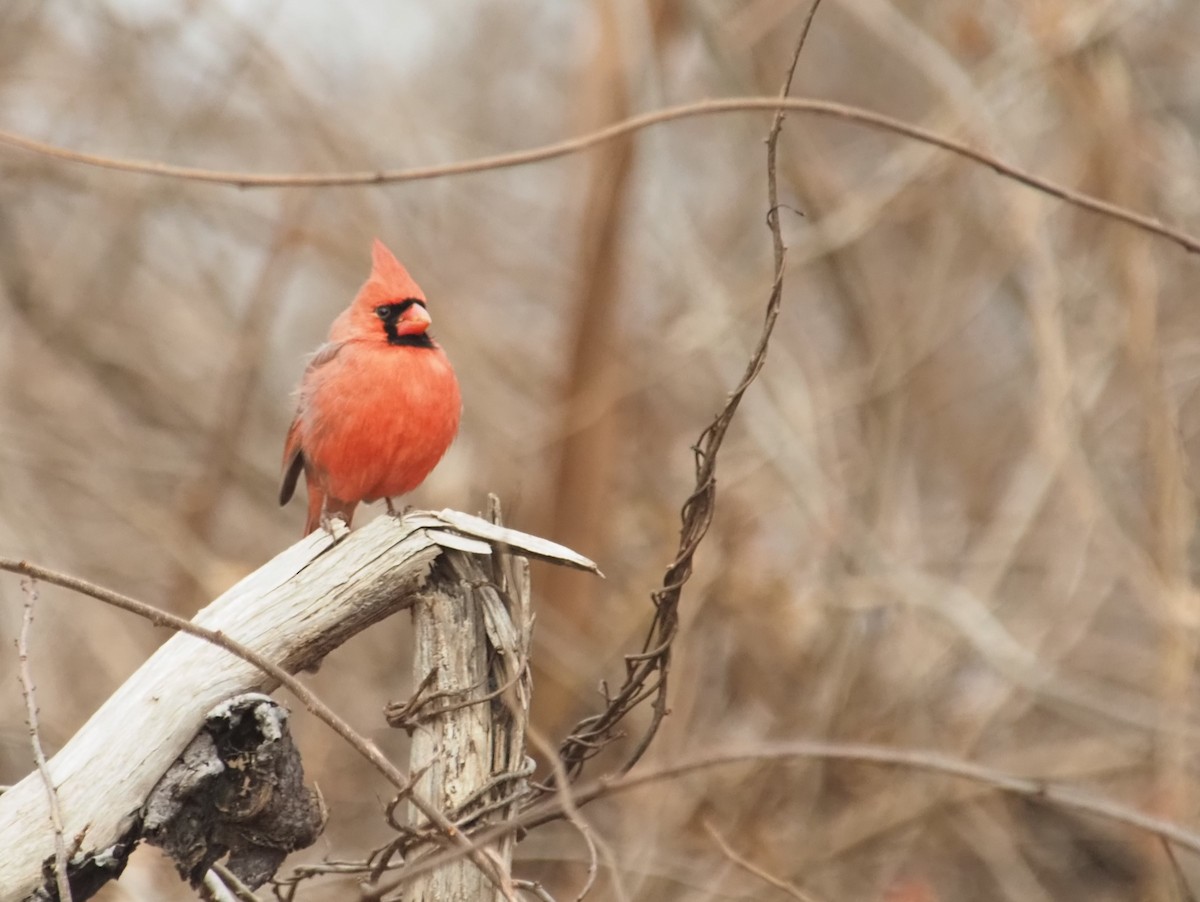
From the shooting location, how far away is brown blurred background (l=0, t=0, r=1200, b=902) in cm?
467

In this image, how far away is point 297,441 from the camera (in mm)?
2947

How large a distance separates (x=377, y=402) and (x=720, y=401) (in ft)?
9.41

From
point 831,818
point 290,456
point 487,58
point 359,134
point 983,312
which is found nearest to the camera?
point 290,456

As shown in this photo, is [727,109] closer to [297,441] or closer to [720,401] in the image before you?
[297,441]

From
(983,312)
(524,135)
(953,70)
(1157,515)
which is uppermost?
(524,135)

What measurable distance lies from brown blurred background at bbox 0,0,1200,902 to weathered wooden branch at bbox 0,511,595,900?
2.45 m

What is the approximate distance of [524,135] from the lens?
23.5ft

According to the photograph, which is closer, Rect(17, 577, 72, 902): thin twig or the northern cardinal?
Rect(17, 577, 72, 902): thin twig

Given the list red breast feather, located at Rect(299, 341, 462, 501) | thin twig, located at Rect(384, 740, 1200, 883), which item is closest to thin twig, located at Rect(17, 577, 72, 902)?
thin twig, located at Rect(384, 740, 1200, 883)

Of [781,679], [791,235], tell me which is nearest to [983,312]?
→ [791,235]

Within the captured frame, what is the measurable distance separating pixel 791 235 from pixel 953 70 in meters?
1.44

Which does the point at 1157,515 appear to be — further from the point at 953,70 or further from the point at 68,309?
the point at 68,309

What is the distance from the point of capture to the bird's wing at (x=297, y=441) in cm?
292

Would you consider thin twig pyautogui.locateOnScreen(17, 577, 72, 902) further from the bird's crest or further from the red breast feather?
the bird's crest
